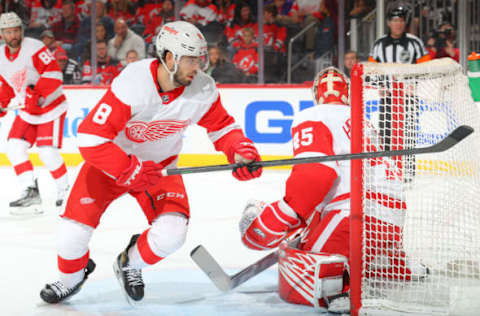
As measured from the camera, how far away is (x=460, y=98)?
7.43ft

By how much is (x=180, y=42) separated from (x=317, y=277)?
88cm

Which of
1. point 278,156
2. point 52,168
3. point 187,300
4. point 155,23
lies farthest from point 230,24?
point 187,300

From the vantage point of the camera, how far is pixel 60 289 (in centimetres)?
241

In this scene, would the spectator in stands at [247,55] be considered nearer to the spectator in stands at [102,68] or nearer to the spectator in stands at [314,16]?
the spectator in stands at [314,16]

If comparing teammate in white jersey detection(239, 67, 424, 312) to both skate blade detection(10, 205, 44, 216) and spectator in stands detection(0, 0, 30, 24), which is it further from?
spectator in stands detection(0, 0, 30, 24)

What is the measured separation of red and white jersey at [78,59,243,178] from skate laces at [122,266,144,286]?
0.37m

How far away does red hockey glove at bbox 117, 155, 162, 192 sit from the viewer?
2.24m

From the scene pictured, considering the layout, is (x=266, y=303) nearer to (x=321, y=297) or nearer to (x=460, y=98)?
(x=321, y=297)

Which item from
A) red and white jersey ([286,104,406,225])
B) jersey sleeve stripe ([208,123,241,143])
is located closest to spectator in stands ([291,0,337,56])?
jersey sleeve stripe ([208,123,241,143])

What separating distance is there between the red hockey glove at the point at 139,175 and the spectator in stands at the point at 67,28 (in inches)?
204

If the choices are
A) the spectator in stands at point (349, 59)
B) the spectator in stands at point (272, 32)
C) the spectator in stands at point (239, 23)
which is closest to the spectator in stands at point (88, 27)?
the spectator in stands at point (239, 23)

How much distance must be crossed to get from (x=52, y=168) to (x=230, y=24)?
299 centimetres

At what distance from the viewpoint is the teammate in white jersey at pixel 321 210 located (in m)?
2.20

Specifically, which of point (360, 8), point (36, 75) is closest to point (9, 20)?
point (36, 75)
